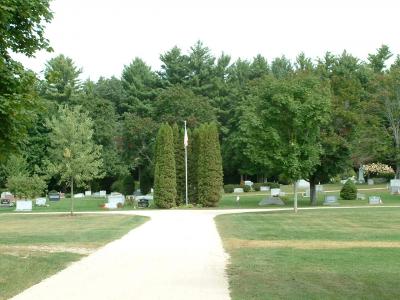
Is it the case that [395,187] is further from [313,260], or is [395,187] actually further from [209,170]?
[313,260]

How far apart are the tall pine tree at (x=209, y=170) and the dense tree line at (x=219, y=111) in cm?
26

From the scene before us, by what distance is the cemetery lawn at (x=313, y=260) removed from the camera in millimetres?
9102

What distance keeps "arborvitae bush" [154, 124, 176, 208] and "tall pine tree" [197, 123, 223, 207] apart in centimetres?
197

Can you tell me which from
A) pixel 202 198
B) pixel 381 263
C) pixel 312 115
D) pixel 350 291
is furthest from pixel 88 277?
pixel 202 198

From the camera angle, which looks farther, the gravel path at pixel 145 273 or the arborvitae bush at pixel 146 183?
the arborvitae bush at pixel 146 183

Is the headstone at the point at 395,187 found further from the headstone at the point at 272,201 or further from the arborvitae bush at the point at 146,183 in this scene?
the arborvitae bush at the point at 146,183

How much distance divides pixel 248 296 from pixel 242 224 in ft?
50.6

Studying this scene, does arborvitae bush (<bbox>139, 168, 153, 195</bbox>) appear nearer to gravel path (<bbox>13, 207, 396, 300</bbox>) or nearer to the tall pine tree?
the tall pine tree

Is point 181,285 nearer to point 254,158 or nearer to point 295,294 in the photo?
point 295,294

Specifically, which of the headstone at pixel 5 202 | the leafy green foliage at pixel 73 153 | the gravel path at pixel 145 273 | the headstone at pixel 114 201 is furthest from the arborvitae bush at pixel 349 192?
the gravel path at pixel 145 273

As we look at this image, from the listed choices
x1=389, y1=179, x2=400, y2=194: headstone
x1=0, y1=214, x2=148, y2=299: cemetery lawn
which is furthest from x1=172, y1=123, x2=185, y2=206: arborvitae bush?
x1=389, y1=179, x2=400, y2=194: headstone

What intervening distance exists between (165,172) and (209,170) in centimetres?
311

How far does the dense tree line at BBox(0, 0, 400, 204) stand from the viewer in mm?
11672

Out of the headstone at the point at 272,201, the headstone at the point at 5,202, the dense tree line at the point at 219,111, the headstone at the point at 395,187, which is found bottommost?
the headstone at the point at 272,201
